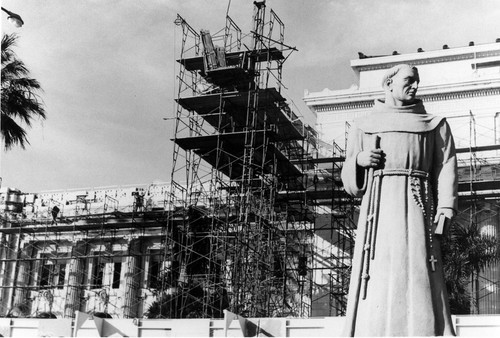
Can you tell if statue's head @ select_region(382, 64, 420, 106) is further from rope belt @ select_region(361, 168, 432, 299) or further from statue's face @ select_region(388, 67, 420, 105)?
rope belt @ select_region(361, 168, 432, 299)

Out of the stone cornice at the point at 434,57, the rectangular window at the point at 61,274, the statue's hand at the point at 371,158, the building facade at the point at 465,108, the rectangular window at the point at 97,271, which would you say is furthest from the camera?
the rectangular window at the point at 61,274

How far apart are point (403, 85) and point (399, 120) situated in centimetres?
41

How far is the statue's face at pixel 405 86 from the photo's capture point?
375 inches

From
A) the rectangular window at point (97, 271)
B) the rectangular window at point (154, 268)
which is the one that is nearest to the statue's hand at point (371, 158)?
the rectangular window at point (154, 268)

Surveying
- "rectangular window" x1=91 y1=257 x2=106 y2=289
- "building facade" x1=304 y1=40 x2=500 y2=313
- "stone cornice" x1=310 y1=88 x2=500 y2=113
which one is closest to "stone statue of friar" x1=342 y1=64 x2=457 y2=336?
"building facade" x1=304 y1=40 x2=500 y2=313

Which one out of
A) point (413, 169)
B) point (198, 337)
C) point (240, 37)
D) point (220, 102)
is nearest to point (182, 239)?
point (220, 102)

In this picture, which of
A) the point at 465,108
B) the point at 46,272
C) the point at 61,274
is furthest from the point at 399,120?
the point at 46,272

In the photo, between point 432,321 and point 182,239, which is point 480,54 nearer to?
point 182,239

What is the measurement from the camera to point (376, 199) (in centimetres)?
936

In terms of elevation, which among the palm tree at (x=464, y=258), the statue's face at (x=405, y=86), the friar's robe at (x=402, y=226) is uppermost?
the palm tree at (x=464, y=258)

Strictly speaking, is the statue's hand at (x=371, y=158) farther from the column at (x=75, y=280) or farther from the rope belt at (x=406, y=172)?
the column at (x=75, y=280)

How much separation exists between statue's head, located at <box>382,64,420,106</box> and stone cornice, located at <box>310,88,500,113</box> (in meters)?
31.4

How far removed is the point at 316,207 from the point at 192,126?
7.21 meters

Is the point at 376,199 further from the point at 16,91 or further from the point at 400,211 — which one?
the point at 16,91
